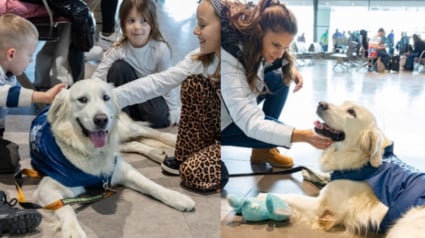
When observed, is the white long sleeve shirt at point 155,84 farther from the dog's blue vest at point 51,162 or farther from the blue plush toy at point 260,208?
the blue plush toy at point 260,208

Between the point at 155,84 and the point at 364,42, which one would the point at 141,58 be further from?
the point at 364,42

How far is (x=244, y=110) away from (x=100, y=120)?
39 centimetres

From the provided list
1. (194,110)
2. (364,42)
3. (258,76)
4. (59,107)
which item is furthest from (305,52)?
(59,107)

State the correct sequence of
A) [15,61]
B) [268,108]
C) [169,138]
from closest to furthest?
1. [268,108]
2. [15,61]
3. [169,138]

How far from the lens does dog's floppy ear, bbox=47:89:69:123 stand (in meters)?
1.24

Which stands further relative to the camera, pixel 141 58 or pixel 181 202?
pixel 141 58

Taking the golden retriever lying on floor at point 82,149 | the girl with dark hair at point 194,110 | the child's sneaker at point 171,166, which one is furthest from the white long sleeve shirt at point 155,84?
the child's sneaker at point 171,166

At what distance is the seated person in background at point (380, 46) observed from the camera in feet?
4.35

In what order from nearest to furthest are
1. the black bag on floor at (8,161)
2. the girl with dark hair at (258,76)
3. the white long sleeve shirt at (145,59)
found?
the girl with dark hair at (258,76) → the black bag on floor at (8,161) → the white long sleeve shirt at (145,59)

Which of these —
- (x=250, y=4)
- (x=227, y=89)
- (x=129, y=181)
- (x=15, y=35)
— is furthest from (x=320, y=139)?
(x=15, y=35)

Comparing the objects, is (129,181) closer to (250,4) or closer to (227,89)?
(227,89)

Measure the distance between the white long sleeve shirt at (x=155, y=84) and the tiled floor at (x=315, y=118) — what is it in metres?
0.30

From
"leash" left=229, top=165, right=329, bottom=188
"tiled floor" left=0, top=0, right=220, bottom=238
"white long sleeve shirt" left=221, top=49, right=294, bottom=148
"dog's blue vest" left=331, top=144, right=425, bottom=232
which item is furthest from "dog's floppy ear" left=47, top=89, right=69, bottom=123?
"dog's blue vest" left=331, top=144, right=425, bottom=232

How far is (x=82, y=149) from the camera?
1.26 m
